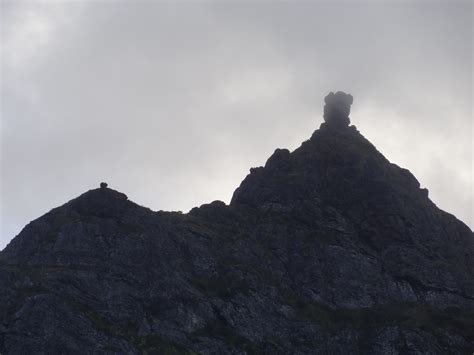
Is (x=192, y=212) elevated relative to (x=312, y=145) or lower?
lower

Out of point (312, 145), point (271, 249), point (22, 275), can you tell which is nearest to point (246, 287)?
point (271, 249)

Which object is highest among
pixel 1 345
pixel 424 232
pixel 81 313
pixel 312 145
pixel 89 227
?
pixel 312 145

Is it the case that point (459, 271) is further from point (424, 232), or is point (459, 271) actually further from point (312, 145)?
point (312, 145)

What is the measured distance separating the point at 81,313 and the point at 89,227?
2542cm

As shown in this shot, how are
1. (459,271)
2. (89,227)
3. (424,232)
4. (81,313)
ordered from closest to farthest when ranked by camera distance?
(81,313), (89,227), (459,271), (424,232)

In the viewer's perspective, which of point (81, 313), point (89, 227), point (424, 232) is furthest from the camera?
point (424, 232)

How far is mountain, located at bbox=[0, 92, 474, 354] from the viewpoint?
369 ft

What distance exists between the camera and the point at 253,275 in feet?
448

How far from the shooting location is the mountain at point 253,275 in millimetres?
112500

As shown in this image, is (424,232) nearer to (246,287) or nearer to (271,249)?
(271,249)

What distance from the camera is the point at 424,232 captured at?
530ft

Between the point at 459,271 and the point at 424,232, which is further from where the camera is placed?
the point at 424,232

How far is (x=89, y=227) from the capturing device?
131 m

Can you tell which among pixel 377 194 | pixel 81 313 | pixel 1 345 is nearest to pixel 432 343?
pixel 377 194
